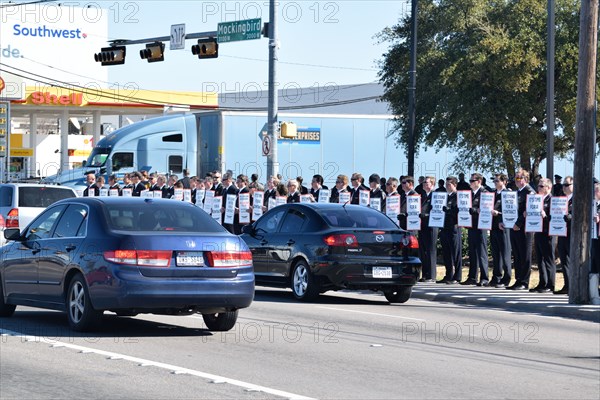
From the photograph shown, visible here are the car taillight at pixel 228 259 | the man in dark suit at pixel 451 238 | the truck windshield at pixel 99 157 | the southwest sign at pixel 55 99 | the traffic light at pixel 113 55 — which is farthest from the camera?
the southwest sign at pixel 55 99

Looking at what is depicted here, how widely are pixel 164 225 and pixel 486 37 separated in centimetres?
1787

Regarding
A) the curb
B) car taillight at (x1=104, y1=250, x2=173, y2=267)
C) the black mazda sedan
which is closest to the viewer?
car taillight at (x1=104, y1=250, x2=173, y2=267)

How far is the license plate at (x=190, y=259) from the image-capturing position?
12.3 meters

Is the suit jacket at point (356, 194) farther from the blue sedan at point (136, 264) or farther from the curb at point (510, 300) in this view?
the blue sedan at point (136, 264)

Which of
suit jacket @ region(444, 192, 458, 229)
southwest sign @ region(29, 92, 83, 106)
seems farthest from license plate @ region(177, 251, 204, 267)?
southwest sign @ region(29, 92, 83, 106)

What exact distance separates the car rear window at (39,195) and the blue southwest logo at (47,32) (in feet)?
198

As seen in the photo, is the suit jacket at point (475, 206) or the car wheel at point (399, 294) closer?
the car wheel at point (399, 294)

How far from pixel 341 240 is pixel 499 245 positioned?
4208 millimetres

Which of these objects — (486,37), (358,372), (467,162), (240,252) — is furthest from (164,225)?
(467,162)

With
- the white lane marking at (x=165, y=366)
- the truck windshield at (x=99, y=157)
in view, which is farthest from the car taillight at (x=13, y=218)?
the truck windshield at (x=99, y=157)

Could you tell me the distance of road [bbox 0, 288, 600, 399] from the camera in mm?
9289

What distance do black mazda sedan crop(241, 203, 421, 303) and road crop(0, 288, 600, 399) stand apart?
122cm

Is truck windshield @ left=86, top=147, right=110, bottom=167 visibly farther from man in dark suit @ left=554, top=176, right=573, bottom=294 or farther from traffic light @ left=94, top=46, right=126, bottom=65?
man in dark suit @ left=554, top=176, right=573, bottom=294

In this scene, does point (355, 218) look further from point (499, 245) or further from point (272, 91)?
point (272, 91)
